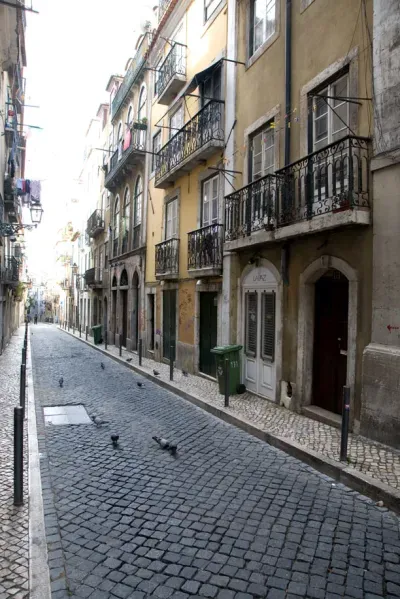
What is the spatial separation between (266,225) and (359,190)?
220 cm

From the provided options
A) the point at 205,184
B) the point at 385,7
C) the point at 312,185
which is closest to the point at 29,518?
the point at 312,185

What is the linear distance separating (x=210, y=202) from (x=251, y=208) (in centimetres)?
317

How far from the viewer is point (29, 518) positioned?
3.90 m

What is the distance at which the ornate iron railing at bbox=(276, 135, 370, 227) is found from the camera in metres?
6.23

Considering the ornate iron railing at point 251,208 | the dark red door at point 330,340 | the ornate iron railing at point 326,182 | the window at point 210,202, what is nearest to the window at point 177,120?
the window at point 210,202

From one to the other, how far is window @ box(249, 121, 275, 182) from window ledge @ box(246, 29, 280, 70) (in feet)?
5.31

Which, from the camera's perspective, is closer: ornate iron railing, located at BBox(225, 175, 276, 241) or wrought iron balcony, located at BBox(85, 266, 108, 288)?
ornate iron railing, located at BBox(225, 175, 276, 241)

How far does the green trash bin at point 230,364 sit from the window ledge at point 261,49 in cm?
633

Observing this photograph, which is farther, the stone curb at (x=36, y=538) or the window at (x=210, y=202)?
the window at (x=210, y=202)

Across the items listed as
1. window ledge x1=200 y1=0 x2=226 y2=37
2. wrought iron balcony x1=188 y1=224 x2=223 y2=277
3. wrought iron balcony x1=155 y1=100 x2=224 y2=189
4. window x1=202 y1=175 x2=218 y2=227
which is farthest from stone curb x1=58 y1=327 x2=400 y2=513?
window ledge x1=200 y1=0 x2=226 y2=37

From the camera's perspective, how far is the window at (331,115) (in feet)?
23.0

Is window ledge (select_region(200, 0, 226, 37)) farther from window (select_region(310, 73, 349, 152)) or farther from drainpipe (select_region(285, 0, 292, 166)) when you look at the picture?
window (select_region(310, 73, 349, 152))

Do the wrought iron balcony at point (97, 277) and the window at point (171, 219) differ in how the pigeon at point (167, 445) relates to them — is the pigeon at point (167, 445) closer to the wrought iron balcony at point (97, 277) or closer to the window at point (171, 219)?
the window at point (171, 219)

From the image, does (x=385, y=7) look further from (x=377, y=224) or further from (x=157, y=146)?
(x=157, y=146)
